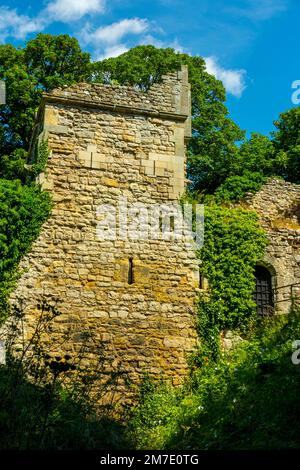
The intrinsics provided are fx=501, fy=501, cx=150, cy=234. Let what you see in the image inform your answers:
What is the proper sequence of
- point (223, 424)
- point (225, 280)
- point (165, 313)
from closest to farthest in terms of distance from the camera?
point (223, 424) < point (165, 313) < point (225, 280)

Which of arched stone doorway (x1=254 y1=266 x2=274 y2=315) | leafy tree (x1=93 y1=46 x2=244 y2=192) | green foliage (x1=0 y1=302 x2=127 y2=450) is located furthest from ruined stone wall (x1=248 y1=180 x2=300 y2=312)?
leafy tree (x1=93 y1=46 x2=244 y2=192)

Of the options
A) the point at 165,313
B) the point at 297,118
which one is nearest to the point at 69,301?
the point at 165,313

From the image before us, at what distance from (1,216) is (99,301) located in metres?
2.29

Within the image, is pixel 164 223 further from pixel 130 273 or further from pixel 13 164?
pixel 13 164

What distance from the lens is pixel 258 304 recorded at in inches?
440

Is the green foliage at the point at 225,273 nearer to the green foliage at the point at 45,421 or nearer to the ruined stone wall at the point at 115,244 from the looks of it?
the ruined stone wall at the point at 115,244

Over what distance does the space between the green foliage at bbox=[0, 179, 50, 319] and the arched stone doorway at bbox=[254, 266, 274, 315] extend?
5.04 meters

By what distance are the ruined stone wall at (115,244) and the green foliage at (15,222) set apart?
0.22m

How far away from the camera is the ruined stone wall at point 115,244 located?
8.95m

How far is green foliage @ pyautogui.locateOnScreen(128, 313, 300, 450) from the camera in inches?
244

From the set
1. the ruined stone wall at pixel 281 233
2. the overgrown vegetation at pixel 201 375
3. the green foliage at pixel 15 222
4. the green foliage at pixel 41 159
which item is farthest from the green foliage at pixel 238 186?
the green foliage at pixel 15 222

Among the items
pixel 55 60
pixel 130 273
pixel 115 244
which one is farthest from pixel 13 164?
pixel 130 273

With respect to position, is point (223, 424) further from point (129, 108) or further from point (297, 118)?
point (297, 118)

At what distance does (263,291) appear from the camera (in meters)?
11.3
